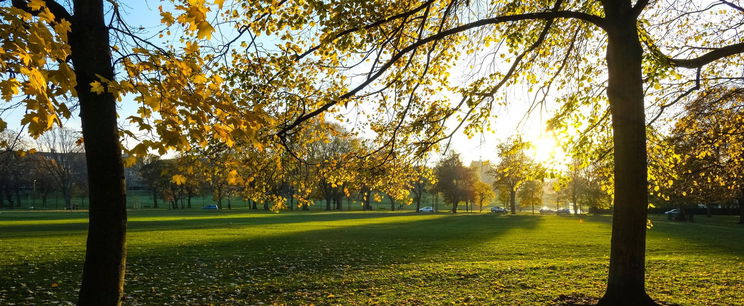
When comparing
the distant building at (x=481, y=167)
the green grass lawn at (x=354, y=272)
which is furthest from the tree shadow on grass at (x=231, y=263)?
the distant building at (x=481, y=167)

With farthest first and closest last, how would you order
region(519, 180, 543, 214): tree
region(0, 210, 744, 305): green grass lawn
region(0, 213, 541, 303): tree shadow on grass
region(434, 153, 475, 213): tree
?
region(434, 153, 475, 213): tree < region(519, 180, 543, 214): tree < region(0, 213, 541, 303): tree shadow on grass < region(0, 210, 744, 305): green grass lawn

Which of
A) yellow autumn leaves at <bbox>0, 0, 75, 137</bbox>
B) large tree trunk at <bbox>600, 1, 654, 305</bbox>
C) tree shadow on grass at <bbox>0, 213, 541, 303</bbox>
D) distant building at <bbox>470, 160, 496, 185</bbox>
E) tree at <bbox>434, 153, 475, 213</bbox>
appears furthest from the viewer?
tree at <bbox>434, 153, 475, 213</bbox>

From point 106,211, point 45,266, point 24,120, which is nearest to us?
point 24,120

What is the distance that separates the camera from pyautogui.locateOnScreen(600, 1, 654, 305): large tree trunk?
698 cm

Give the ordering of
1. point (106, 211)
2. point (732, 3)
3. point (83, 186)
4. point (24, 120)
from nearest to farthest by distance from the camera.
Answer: point (24, 120)
point (106, 211)
point (732, 3)
point (83, 186)

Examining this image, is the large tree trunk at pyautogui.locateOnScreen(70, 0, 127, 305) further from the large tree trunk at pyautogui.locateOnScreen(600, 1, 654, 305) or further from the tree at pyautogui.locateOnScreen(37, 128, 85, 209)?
the tree at pyautogui.locateOnScreen(37, 128, 85, 209)

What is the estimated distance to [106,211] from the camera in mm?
5078

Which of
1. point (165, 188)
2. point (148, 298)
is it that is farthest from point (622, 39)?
point (165, 188)

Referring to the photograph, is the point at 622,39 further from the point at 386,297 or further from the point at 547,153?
the point at 386,297

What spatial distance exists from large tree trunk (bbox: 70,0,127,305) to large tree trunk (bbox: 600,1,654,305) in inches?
301

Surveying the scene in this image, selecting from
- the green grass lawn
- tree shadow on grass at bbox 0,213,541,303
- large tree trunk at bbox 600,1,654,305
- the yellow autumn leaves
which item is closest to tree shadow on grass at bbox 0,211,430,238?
the green grass lawn

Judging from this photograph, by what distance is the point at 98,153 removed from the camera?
507 cm

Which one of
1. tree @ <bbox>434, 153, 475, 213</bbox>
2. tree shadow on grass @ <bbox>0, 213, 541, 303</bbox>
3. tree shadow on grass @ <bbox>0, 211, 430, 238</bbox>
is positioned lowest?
tree shadow on grass @ <bbox>0, 211, 430, 238</bbox>

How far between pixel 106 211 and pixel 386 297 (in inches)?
234
